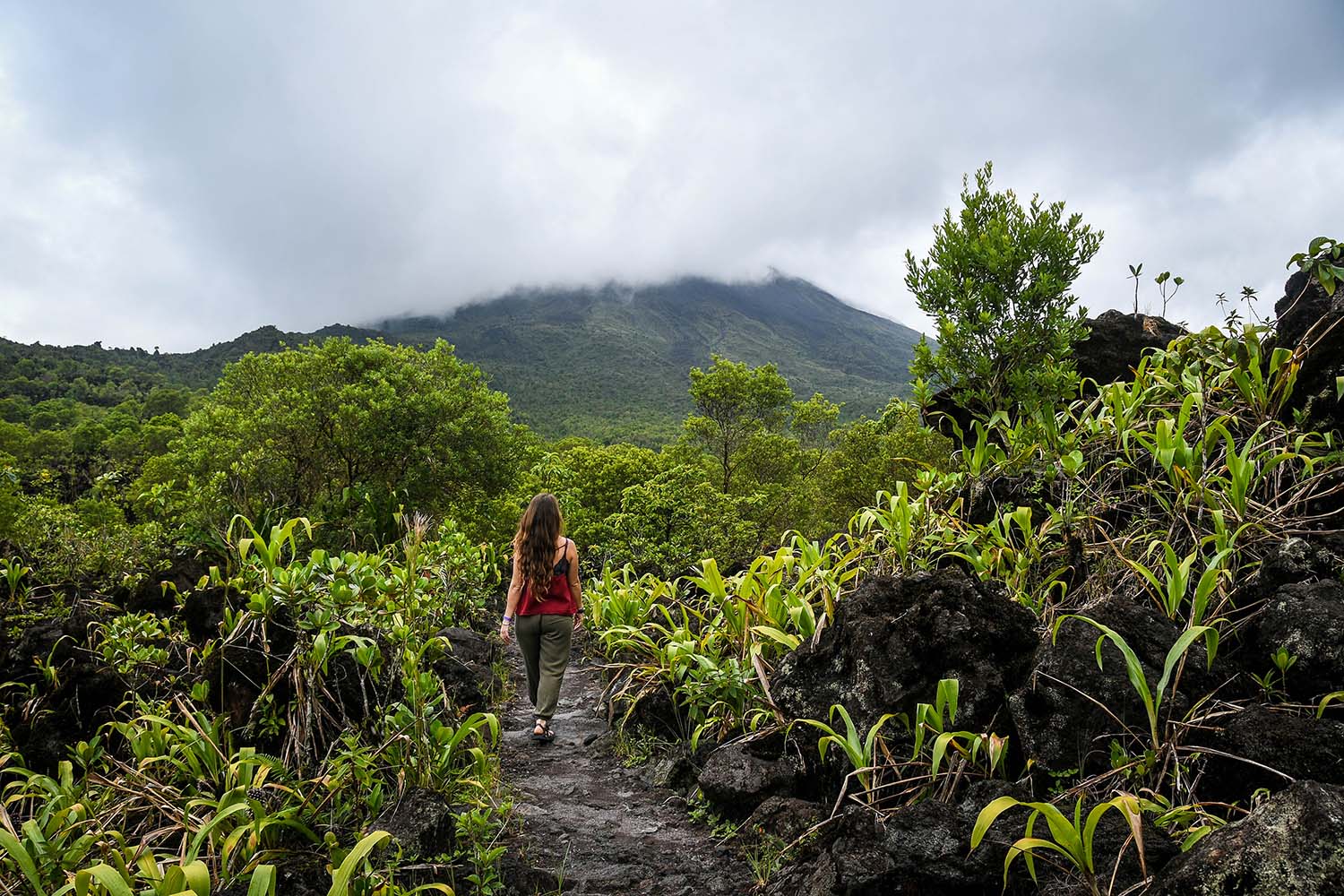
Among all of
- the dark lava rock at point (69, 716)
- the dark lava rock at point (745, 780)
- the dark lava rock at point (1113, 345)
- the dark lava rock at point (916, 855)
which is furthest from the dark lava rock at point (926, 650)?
the dark lava rock at point (69, 716)

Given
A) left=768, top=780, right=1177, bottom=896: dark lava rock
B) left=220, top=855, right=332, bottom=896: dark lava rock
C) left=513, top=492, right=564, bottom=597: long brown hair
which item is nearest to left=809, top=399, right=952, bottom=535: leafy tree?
left=513, top=492, right=564, bottom=597: long brown hair

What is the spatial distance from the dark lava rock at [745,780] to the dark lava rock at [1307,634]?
198cm

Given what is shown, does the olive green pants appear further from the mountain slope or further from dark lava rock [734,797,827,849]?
the mountain slope

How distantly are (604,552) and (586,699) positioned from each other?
5.31 m

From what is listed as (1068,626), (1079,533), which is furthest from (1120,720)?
(1079,533)

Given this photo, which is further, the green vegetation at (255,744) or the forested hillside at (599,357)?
the forested hillside at (599,357)

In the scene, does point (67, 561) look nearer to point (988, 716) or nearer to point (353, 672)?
point (353, 672)

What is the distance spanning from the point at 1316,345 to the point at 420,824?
5139 millimetres

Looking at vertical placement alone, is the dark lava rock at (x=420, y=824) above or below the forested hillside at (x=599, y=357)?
below

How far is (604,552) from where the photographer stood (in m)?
11.5

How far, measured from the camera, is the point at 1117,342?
6.17 m

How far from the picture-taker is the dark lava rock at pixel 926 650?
9.42ft

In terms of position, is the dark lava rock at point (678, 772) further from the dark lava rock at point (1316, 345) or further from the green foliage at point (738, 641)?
the dark lava rock at point (1316, 345)

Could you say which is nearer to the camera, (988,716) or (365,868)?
(365,868)
